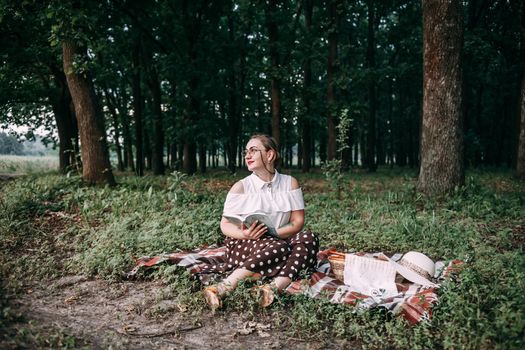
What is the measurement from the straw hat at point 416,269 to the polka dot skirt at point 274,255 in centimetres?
94

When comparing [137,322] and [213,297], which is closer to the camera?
[137,322]

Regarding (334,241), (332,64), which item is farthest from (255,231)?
(332,64)

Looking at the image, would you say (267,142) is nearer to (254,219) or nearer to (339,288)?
(254,219)

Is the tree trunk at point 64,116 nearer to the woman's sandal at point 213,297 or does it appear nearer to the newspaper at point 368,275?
the woman's sandal at point 213,297

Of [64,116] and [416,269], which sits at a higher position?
[64,116]

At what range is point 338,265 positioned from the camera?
4.10 metres

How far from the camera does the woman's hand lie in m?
3.75

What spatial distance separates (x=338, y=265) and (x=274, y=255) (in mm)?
858

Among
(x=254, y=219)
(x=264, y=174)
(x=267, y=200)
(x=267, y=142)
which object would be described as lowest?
(x=254, y=219)

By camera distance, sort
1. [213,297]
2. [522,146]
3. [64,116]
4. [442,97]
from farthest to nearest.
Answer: [64,116] → [522,146] → [442,97] → [213,297]

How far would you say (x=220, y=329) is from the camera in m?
3.13

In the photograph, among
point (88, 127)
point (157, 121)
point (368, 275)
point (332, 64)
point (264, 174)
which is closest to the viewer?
point (368, 275)

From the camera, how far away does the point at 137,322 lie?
326 cm

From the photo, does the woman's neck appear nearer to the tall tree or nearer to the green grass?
the green grass
